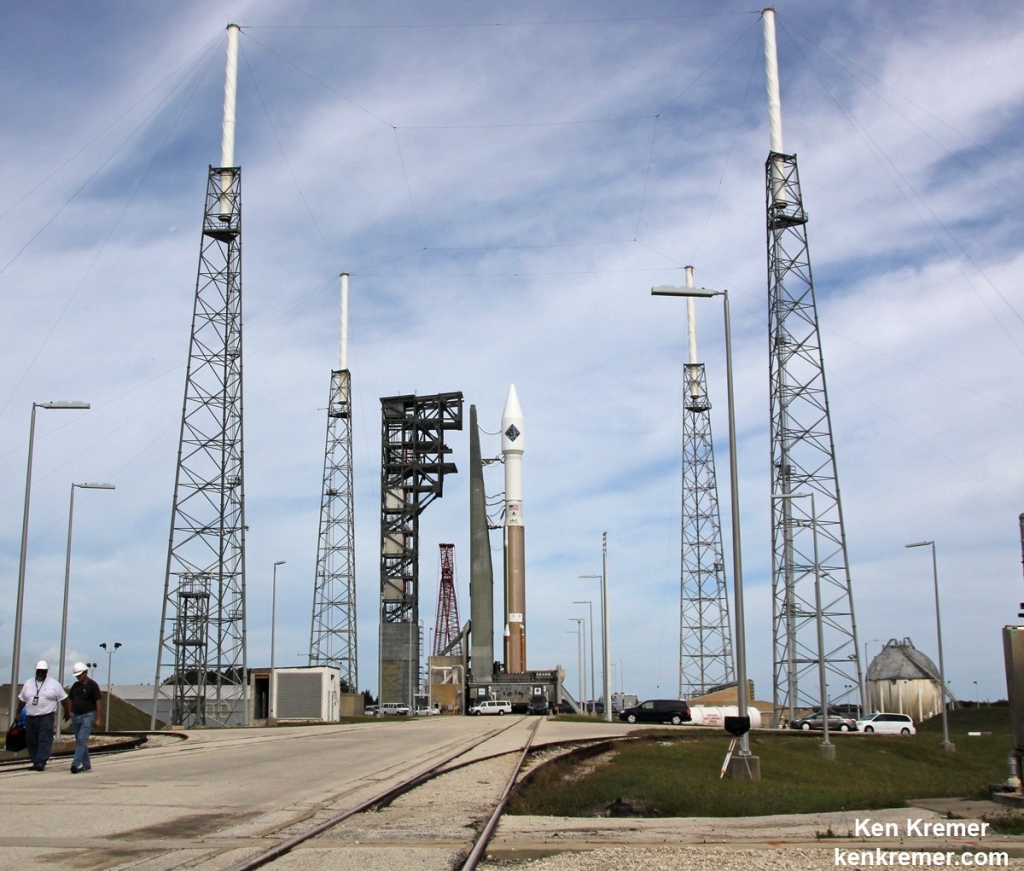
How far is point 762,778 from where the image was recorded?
73.5 feet

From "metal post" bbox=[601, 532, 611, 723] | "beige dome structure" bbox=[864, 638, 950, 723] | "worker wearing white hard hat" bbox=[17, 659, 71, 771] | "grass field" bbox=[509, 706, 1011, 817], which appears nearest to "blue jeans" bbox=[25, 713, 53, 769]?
"worker wearing white hard hat" bbox=[17, 659, 71, 771]

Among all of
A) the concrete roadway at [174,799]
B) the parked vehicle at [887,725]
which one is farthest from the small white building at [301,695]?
the concrete roadway at [174,799]

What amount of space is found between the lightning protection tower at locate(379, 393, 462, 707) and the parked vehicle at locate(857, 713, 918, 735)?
33332 millimetres

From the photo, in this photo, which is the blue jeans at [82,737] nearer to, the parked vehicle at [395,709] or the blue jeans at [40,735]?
the blue jeans at [40,735]

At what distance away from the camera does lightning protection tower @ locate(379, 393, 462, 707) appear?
76375 millimetres

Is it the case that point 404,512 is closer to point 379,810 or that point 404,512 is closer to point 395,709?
point 395,709

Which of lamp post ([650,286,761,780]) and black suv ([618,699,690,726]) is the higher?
lamp post ([650,286,761,780])

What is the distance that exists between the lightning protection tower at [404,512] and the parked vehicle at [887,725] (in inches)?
1312

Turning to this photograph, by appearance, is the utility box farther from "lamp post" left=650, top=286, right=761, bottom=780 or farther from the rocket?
"lamp post" left=650, top=286, right=761, bottom=780

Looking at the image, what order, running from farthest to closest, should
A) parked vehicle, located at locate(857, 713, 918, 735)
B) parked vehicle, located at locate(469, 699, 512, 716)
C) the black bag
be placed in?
parked vehicle, located at locate(469, 699, 512, 716) → parked vehicle, located at locate(857, 713, 918, 735) → the black bag

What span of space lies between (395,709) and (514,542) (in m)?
14.3

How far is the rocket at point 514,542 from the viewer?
77125 mm

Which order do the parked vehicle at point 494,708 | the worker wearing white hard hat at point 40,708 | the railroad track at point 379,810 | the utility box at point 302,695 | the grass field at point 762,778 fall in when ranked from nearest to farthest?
the railroad track at point 379,810 < the grass field at point 762,778 < the worker wearing white hard hat at point 40,708 < the utility box at point 302,695 < the parked vehicle at point 494,708

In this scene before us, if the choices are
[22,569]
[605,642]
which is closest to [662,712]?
[605,642]
